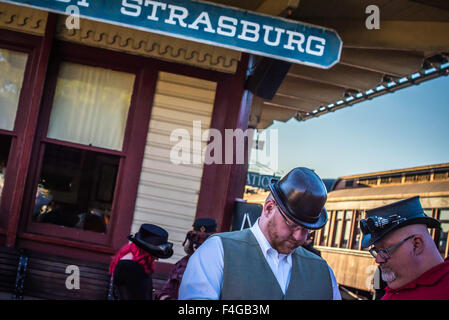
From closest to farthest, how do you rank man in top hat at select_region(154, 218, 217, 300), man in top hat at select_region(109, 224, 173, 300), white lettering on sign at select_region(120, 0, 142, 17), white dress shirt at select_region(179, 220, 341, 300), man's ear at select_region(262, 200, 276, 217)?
white dress shirt at select_region(179, 220, 341, 300), man's ear at select_region(262, 200, 276, 217), man in top hat at select_region(109, 224, 173, 300), man in top hat at select_region(154, 218, 217, 300), white lettering on sign at select_region(120, 0, 142, 17)

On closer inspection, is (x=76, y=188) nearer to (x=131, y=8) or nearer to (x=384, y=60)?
(x=131, y=8)

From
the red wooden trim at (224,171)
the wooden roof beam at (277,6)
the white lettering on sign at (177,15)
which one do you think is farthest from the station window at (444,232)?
the white lettering on sign at (177,15)

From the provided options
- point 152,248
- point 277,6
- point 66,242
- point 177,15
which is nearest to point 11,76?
point 66,242

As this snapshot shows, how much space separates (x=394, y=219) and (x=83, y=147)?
15.6ft

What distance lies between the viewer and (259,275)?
7.36 ft

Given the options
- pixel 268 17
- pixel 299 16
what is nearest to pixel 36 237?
pixel 268 17

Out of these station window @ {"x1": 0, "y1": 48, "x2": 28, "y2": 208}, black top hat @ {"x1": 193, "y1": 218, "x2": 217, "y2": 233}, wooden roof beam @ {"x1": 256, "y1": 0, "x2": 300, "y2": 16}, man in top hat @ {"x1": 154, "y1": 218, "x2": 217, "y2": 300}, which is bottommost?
man in top hat @ {"x1": 154, "y1": 218, "x2": 217, "y2": 300}

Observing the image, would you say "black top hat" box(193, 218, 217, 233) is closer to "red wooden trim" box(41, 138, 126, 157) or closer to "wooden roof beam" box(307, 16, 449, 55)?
"red wooden trim" box(41, 138, 126, 157)

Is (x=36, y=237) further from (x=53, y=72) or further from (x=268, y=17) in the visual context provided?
(x=268, y=17)

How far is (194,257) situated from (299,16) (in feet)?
18.4

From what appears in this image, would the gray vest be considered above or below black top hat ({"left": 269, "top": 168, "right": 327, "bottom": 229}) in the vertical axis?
below

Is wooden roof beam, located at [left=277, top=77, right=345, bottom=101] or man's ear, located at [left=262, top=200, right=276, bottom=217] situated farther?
wooden roof beam, located at [left=277, top=77, right=345, bottom=101]

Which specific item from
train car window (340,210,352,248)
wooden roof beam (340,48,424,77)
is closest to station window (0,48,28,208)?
wooden roof beam (340,48,424,77)

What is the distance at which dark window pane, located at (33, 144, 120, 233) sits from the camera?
6516 millimetres
